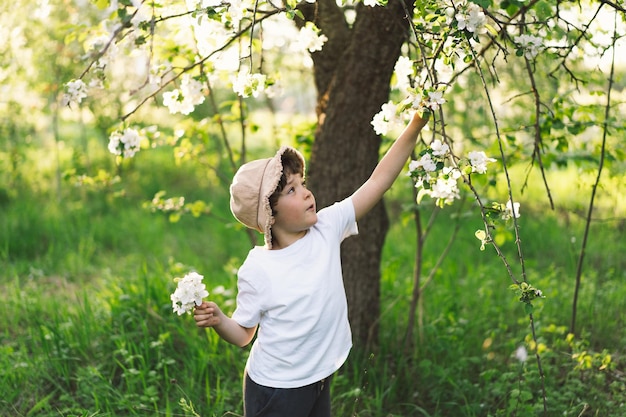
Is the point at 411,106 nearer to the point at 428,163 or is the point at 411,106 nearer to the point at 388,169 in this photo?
the point at 428,163

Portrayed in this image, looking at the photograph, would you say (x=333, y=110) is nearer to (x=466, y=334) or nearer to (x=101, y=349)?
(x=466, y=334)

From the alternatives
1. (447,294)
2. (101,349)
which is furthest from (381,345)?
(101,349)

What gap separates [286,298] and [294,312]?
1.9 inches

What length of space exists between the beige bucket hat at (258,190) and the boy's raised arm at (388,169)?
0.92ft

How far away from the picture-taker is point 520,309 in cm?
379

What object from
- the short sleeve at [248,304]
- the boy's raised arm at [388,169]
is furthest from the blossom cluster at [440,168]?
the short sleeve at [248,304]

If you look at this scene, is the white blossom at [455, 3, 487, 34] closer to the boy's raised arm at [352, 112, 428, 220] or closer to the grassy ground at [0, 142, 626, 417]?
the boy's raised arm at [352, 112, 428, 220]

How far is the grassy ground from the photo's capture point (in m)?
2.82

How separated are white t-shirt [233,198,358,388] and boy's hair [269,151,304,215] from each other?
0.16 m

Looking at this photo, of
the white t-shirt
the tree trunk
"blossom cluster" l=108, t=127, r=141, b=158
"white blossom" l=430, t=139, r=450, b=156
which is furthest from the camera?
the tree trunk

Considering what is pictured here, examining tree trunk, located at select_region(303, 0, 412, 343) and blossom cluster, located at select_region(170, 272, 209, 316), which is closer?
blossom cluster, located at select_region(170, 272, 209, 316)

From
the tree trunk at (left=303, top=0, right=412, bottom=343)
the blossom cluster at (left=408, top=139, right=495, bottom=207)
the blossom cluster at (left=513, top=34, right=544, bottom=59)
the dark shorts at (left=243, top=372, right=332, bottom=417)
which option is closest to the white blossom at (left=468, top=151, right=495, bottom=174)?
the blossom cluster at (left=408, top=139, right=495, bottom=207)

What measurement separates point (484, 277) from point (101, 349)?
7.53ft

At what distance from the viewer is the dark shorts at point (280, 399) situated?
6.55 ft
